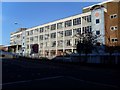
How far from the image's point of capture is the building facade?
65312mm

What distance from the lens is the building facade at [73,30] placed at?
6531 centimetres

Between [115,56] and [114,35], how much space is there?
29.7ft

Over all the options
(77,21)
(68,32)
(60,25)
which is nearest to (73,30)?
(68,32)

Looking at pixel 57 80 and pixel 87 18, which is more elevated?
pixel 87 18

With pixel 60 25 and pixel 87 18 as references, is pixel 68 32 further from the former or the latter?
pixel 87 18

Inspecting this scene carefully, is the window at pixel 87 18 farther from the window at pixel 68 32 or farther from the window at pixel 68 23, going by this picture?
the window at pixel 68 32

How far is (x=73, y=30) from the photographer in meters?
81.1

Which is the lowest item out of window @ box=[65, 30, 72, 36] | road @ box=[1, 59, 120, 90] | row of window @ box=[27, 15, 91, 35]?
road @ box=[1, 59, 120, 90]

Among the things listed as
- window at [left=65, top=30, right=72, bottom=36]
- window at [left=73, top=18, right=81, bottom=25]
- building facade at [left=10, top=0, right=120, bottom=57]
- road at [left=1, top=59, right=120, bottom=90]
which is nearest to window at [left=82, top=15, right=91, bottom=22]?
building facade at [left=10, top=0, right=120, bottom=57]

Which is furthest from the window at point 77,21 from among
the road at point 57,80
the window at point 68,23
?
the road at point 57,80

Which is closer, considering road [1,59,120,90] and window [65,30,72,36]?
Result: road [1,59,120,90]

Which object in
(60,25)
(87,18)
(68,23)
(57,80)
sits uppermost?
(87,18)

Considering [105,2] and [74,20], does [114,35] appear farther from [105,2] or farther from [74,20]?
[74,20]

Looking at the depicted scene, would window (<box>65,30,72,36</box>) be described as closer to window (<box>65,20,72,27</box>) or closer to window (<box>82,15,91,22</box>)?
window (<box>65,20,72,27</box>)
